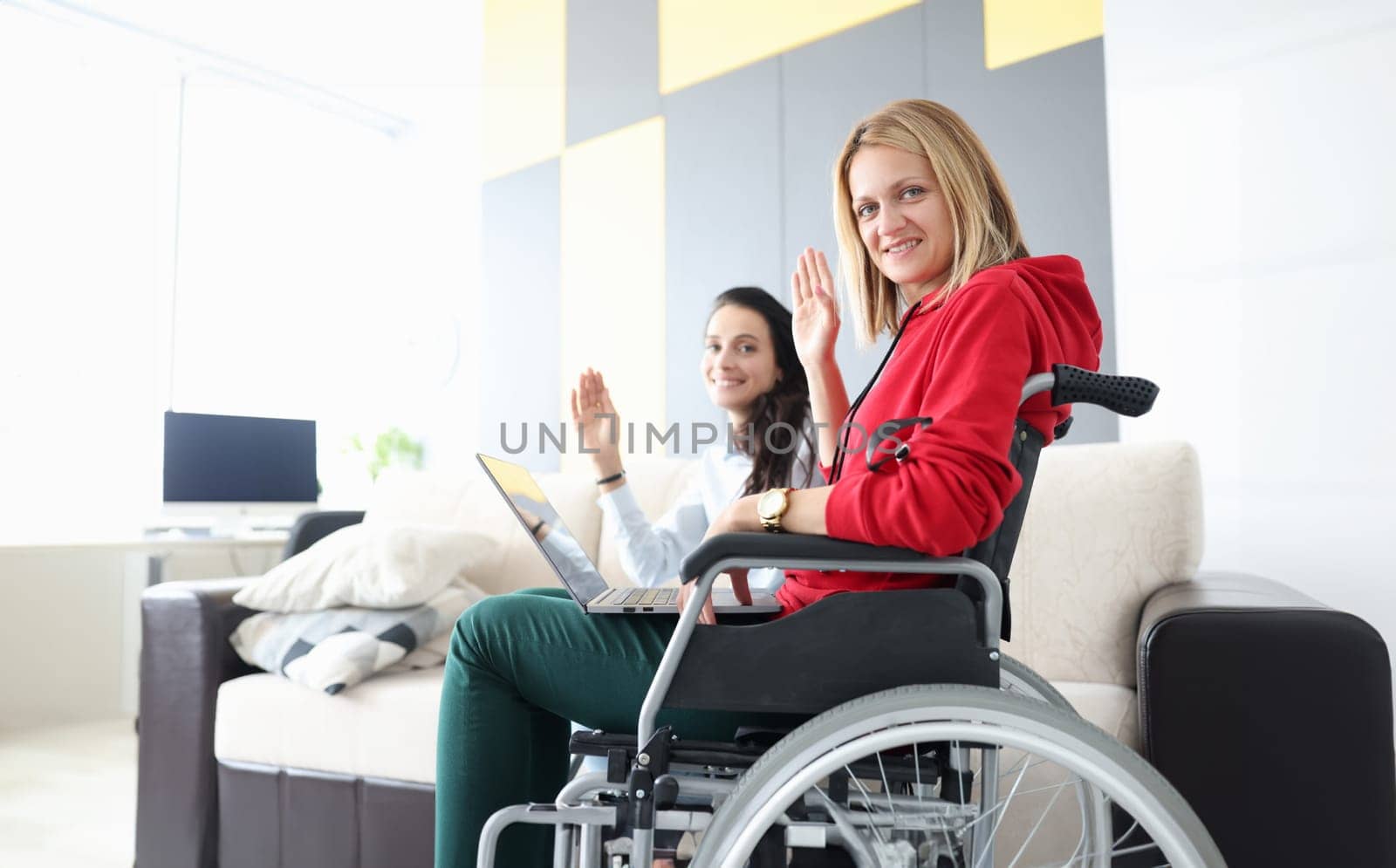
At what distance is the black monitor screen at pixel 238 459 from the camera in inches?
128

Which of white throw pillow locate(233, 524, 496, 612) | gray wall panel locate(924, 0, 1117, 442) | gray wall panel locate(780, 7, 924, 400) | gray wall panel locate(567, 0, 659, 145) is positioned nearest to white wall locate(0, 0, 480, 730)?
gray wall panel locate(567, 0, 659, 145)

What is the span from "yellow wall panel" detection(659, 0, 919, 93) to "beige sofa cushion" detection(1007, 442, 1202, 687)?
6.04 ft

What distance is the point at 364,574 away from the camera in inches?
76.5

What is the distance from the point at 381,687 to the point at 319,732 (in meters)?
0.15

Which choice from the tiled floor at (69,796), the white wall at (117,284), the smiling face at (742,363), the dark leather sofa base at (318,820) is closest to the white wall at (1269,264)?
the smiling face at (742,363)

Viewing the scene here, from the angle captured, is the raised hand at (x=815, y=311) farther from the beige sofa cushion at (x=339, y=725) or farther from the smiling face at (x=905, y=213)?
the beige sofa cushion at (x=339, y=725)

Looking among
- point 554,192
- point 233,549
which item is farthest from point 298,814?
point 554,192

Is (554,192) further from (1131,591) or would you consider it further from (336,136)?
(1131,591)

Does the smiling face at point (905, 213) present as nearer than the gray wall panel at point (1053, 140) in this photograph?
Yes

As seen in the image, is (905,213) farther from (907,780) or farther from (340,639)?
(340,639)

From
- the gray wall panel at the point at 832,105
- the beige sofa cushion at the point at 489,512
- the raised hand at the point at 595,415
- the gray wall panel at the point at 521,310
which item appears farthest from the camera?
the gray wall panel at the point at 521,310

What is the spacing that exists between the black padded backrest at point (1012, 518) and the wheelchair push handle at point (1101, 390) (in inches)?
2.5

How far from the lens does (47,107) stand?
405cm

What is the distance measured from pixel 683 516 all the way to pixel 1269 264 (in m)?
1.51
